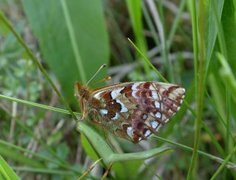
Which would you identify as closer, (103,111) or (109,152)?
(109,152)

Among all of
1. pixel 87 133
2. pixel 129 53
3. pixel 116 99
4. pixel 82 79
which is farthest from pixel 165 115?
pixel 129 53

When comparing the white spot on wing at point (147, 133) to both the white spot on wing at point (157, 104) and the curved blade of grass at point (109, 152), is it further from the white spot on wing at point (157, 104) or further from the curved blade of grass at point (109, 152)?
the curved blade of grass at point (109, 152)

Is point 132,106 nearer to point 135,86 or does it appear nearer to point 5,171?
point 135,86

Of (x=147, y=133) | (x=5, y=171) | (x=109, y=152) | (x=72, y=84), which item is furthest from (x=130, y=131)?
(x=72, y=84)

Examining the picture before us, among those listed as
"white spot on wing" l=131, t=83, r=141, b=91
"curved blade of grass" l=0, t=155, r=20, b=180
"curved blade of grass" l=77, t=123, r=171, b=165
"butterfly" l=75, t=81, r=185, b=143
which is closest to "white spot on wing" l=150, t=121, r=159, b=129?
"butterfly" l=75, t=81, r=185, b=143

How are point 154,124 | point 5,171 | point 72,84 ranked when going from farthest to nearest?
point 72,84 < point 154,124 < point 5,171

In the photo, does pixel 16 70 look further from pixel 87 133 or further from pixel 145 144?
pixel 87 133

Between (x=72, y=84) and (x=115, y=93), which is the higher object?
(x=115, y=93)

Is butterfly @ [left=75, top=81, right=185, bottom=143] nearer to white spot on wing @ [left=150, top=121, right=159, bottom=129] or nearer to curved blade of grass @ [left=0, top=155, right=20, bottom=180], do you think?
white spot on wing @ [left=150, top=121, right=159, bottom=129]
